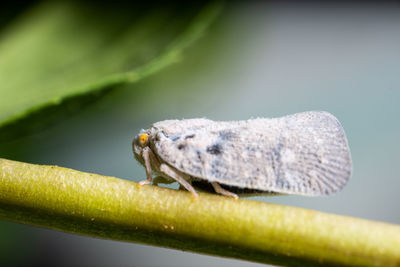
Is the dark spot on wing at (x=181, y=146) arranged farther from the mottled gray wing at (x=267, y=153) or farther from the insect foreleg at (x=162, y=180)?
the insect foreleg at (x=162, y=180)

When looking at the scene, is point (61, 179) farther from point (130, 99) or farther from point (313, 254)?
point (130, 99)

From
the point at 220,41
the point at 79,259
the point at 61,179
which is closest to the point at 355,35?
the point at 220,41

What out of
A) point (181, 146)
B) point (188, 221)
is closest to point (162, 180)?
point (181, 146)

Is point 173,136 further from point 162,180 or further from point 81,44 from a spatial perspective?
point 81,44

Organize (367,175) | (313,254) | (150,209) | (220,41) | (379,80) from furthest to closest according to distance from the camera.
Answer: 1. (220,41)
2. (379,80)
3. (367,175)
4. (150,209)
5. (313,254)

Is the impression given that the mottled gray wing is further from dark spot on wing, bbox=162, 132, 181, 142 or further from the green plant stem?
the green plant stem

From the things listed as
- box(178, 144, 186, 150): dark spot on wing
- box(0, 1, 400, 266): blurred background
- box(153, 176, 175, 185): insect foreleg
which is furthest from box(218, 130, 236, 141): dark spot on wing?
box(0, 1, 400, 266): blurred background
